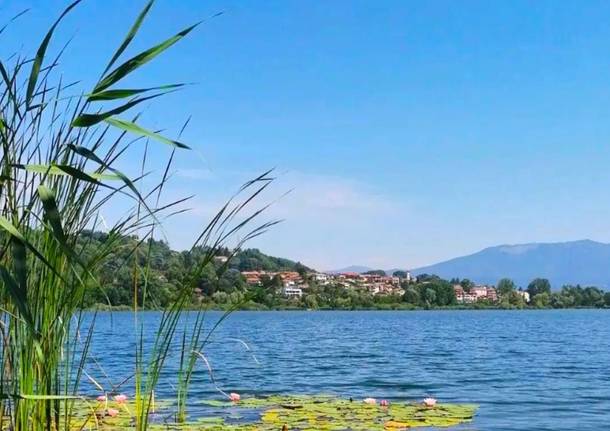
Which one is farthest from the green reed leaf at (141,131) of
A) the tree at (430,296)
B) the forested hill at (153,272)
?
the tree at (430,296)

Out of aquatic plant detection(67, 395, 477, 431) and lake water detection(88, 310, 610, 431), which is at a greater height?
aquatic plant detection(67, 395, 477, 431)

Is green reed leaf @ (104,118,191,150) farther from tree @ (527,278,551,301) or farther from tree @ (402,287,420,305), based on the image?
tree @ (527,278,551,301)

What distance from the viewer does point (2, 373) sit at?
3205 mm

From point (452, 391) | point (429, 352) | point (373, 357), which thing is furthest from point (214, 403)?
point (429, 352)

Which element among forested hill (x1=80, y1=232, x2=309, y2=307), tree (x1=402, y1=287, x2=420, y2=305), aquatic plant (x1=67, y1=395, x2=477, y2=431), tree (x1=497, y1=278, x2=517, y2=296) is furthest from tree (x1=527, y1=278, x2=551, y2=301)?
forested hill (x1=80, y1=232, x2=309, y2=307)

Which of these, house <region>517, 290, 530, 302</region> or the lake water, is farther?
house <region>517, 290, 530, 302</region>

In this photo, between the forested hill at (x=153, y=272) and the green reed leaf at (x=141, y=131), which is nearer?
the green reed leaf at (x=141, y=131)

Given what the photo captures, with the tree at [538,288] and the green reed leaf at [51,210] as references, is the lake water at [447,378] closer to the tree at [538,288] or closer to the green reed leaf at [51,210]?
Answer: the green reed leaf at [51,210]

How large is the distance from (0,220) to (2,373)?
1.69 metres

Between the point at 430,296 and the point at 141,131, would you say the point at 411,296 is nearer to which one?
the point at 430,296

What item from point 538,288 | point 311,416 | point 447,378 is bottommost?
point 447,378

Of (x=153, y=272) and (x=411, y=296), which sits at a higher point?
(x=411, y=296)

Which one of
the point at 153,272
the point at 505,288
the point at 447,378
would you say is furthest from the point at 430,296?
the point at 153,272

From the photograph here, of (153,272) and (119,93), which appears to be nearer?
(119,93)
